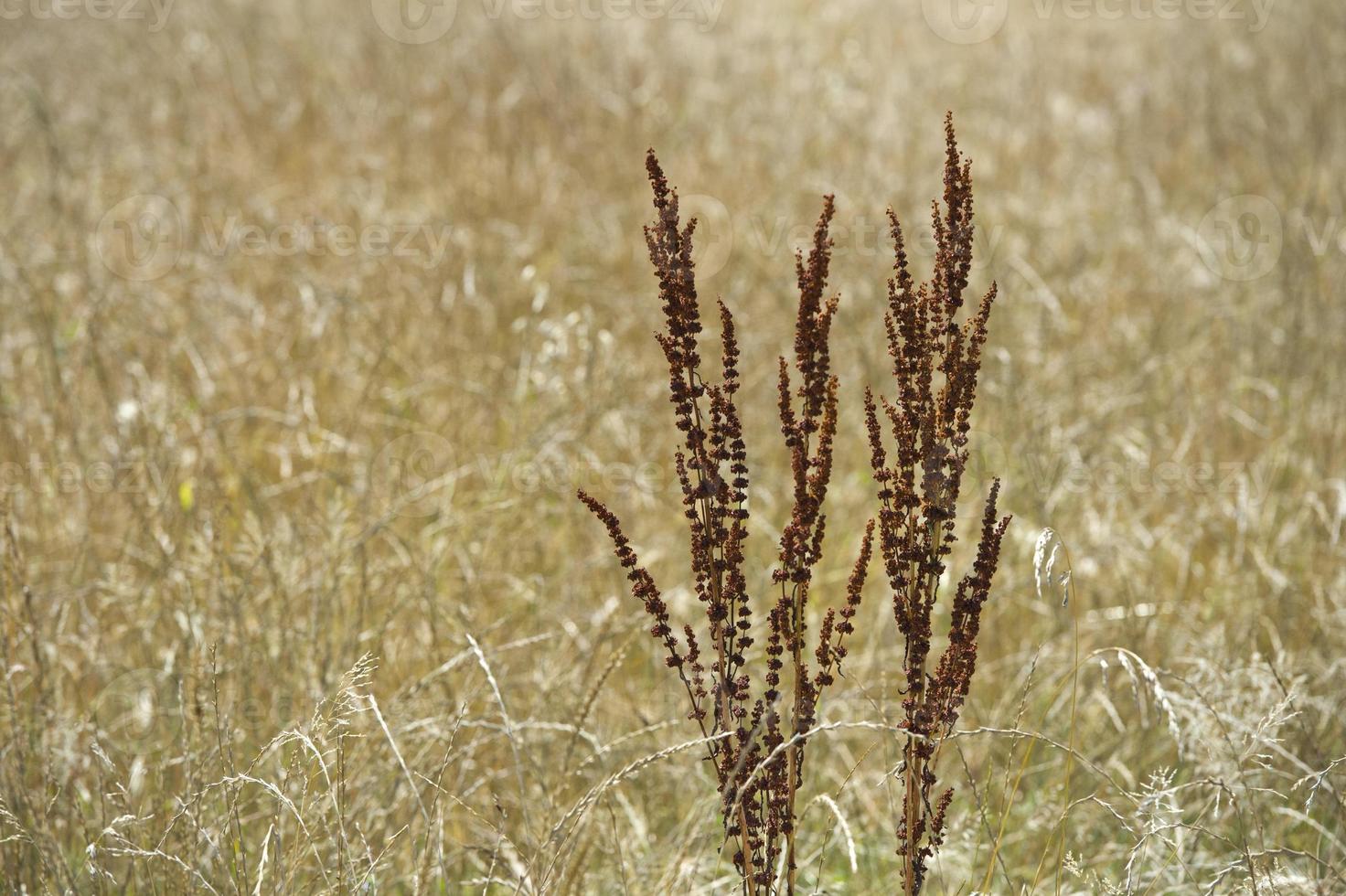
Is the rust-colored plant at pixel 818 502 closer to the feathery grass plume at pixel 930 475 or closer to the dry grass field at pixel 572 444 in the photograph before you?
the feathery grass plume at pixel 930 475

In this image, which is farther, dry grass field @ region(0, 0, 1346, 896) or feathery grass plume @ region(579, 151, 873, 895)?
dry grass field @ region(0, 0, 1346, 896)

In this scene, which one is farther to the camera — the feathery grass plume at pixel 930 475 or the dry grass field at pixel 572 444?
the dry grass field at pixel 572 444

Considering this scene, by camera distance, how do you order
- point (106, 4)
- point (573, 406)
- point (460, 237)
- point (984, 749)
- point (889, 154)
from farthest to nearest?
1. point (106, 4)
2. point (889, 154)
3. point (460, 237)
4. point (573, 406)
5. point (984, 749)

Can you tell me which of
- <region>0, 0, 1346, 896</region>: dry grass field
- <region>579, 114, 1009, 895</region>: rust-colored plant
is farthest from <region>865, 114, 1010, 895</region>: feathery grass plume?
<region>0, 0, 1346, 896</region>: dry grass field

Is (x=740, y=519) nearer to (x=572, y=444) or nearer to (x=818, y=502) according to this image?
(x=818, y=502)

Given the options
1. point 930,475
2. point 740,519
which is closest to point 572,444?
point 740,519

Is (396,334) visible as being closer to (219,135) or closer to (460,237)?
(460,237)

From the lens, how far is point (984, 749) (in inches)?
94.3

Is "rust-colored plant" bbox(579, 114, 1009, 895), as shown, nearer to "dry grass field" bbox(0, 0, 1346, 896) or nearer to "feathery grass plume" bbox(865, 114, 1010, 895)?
"feathery grass plume" bbox(865, 114, 1010, 895)

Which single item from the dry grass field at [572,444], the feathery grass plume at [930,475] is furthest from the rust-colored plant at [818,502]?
the dry grass field at [572,444]

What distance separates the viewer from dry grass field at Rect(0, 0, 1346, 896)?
185 cm

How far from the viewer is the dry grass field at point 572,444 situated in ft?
6.08

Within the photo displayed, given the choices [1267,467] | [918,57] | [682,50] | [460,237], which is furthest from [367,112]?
[1267,467]

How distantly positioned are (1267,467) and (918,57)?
4.42 meters
